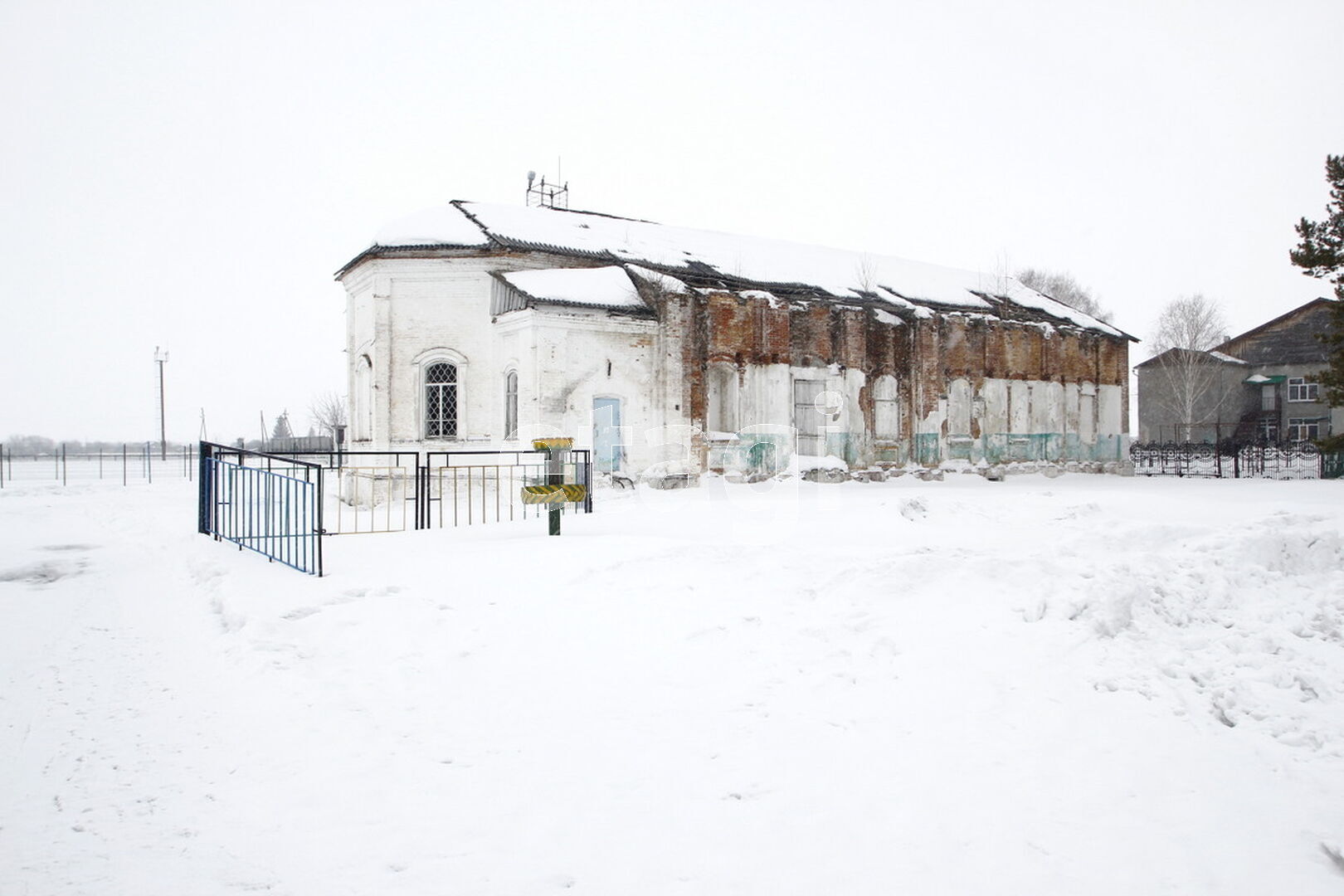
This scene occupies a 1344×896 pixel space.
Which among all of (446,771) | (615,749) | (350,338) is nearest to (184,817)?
(446,771)

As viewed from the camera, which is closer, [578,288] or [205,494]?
[205,494]

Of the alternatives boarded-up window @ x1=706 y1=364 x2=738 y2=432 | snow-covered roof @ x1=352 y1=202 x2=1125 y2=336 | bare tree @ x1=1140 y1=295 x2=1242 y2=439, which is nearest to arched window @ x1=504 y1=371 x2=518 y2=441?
snow-covered roof @ x1=352 y1=202 x2=1125 y2=336

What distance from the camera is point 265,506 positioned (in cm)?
1023

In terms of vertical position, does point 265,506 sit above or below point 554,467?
below

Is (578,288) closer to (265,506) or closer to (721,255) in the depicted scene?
(721,255)

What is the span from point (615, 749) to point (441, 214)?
61.4 ft

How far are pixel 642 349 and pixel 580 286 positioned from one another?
6.53 ft

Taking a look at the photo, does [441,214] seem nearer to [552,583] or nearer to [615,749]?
[552,583]

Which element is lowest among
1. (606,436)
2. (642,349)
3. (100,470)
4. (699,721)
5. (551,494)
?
(699,721)

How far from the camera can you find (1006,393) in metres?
27.1

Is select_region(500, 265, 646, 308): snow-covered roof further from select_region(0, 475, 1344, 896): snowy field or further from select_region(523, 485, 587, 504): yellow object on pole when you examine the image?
select_region(0, 475, 1344, 896): snowy field

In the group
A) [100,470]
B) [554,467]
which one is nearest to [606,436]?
[554,467]

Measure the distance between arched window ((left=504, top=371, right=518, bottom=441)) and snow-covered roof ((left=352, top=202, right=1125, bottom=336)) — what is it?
127 inches

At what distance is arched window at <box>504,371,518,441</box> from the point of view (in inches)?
757
